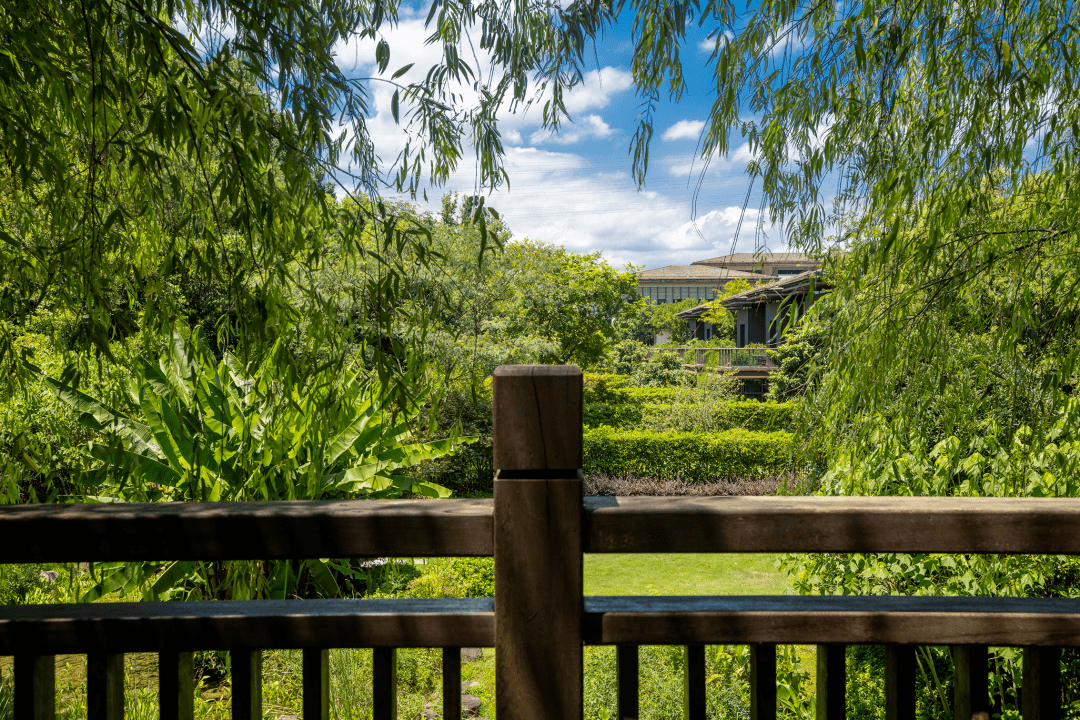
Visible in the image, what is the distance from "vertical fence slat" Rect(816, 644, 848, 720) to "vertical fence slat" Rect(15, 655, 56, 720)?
1214 millimetres

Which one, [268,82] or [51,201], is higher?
[268,82]

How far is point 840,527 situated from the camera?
100 centimetres

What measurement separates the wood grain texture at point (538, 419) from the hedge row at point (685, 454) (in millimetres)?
9744

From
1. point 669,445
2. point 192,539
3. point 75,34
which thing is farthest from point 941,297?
point 669,445

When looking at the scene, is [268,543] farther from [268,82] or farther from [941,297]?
[941,297]

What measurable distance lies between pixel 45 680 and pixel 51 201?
1.36 meters

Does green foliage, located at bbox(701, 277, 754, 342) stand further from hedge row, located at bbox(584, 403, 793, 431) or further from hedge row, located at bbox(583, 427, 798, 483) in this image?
hedge row, located at bbox(583, 427, 798, 483)

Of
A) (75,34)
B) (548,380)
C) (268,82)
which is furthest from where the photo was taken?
(268,82)

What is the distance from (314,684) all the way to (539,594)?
0.41m

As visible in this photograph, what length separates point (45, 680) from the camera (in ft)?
3.57

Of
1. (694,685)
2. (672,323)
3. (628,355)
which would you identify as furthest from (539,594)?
(672,323)

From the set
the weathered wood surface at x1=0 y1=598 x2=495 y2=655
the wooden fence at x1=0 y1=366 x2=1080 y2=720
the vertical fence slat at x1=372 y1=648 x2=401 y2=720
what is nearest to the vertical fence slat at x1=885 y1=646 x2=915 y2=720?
the wooden fence at x1=0 y1=366 x2=1080 y2=720

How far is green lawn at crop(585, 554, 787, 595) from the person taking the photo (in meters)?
6.20

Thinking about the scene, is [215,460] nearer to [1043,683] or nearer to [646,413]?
[1043,683]
